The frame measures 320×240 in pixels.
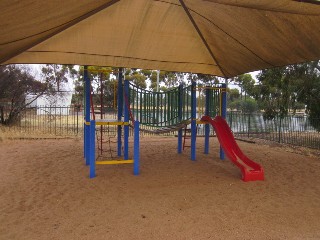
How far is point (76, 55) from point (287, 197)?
6.63m

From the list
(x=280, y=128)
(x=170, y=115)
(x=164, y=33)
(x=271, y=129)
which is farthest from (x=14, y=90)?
(x=280, y=128)

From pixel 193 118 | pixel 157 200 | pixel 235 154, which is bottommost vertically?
pixel 157 200

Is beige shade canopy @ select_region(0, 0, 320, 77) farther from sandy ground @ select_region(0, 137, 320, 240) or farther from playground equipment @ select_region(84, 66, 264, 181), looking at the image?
sandy ground @ select_region(0, 137, 320, 240)

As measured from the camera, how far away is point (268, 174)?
7316mm

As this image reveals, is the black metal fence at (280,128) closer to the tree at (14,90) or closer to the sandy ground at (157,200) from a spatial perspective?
the sandy ground at (157,200)

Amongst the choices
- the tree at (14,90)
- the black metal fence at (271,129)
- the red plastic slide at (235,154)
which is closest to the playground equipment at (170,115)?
the red plastic slide at (235,154)

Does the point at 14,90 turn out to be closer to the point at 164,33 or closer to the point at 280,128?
the point at 164,33

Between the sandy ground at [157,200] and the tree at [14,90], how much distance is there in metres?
8.61

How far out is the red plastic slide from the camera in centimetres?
670

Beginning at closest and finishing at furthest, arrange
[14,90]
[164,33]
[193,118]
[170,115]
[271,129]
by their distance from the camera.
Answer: [164,33], [193,118], [170,115], [271,129], [14,90]

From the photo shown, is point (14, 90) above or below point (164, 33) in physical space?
below

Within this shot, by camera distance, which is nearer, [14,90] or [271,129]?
[271,129]

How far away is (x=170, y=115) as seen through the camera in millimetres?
9172

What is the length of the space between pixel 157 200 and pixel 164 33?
13.9 feet
